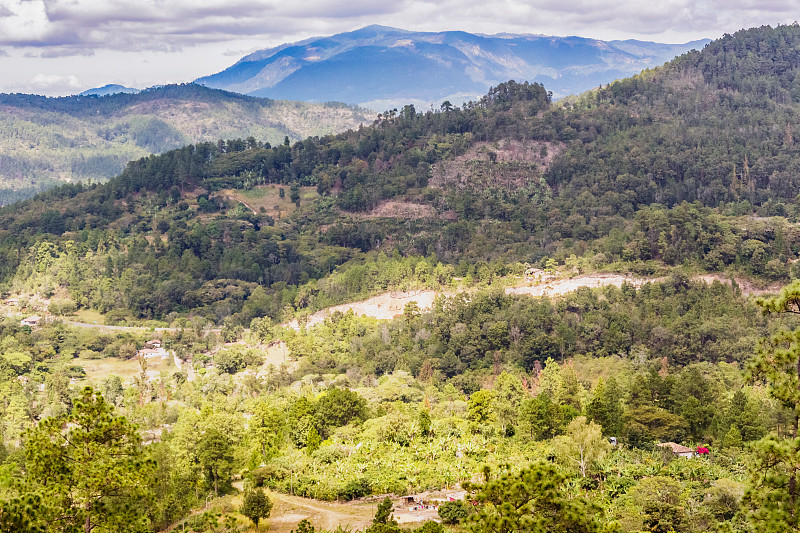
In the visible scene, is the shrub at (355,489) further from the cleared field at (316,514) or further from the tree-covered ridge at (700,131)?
the tree-covered ridge at (700,131)

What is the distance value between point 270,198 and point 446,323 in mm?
46086

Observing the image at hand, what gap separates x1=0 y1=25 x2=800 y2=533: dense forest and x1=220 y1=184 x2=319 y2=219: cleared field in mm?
402

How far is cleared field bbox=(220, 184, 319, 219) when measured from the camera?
91188 millimetres

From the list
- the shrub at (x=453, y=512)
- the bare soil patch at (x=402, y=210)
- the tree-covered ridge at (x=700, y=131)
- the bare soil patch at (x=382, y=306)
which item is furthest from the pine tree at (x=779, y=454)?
the bare soil patch at (x=402, y=210)

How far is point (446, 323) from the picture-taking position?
53.0 meters

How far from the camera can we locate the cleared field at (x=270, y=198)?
3590 inches

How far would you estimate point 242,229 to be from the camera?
83.6m

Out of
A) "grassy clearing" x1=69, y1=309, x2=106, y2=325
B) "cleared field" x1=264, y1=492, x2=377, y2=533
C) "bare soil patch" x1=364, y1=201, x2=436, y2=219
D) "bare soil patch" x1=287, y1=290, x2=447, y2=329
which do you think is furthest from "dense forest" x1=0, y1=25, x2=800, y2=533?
"bare soil patch" x1=287, y1=290, x2=447, y2=329

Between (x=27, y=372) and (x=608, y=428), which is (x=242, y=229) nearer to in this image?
(x=27, y=372)

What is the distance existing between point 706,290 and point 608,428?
67.7 ft

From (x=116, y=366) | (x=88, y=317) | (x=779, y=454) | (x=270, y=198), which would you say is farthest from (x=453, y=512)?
(x=270, y=198)

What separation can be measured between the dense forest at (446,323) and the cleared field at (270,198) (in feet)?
1.32

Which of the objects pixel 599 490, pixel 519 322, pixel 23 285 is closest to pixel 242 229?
pixel 23 285

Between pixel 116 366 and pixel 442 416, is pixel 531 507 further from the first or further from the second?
pixel 116 366
